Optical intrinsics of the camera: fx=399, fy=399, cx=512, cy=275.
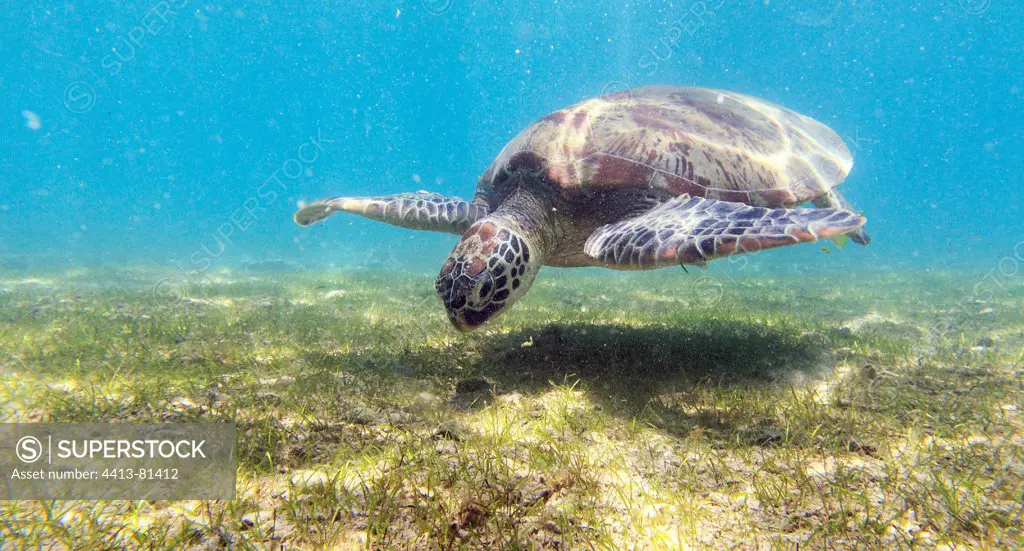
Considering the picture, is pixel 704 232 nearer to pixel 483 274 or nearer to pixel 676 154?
pixel 676 154

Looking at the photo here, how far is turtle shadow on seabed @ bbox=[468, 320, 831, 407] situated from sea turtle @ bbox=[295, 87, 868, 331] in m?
0.65

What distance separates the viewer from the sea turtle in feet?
10.2

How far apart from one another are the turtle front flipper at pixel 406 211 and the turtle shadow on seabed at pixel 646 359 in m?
1.61

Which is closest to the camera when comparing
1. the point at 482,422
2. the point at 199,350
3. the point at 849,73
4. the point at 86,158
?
the point at 482,422

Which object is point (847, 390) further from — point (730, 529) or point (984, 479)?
point (730, 529)

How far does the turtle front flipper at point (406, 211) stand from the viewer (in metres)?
4.96

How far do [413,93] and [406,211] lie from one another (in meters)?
110

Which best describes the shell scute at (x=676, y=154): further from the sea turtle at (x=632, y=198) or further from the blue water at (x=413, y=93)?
the blue water at (x=413, y=93)

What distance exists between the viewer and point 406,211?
4.97 m

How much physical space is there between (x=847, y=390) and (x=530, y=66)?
346 ft

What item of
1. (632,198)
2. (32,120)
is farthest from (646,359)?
(32,120)

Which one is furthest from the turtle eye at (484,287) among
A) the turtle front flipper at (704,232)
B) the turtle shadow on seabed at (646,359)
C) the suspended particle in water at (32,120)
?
the suspended particle in water at (32,120)

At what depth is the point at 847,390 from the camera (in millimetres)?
2947

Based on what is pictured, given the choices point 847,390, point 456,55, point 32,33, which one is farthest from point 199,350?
point 32,33
